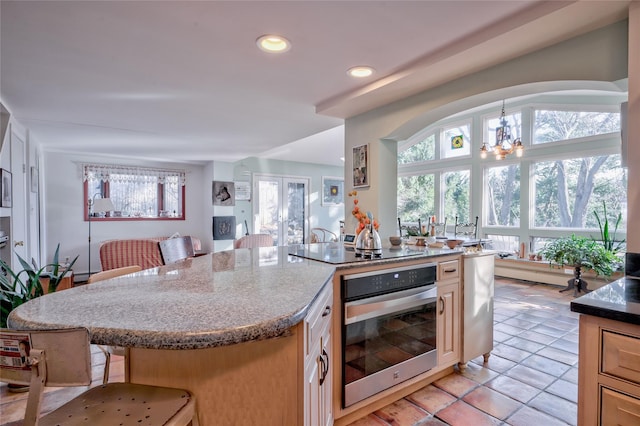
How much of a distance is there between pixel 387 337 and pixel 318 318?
30.4 inches

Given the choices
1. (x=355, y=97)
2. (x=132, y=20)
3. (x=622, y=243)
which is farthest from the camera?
(x=622, y=243)

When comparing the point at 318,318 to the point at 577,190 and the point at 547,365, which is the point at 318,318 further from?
the point at 577,190

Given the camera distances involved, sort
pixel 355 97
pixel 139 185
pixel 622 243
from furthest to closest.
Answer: pixel 139 185 → pixel 622 243 → pixel 355 97

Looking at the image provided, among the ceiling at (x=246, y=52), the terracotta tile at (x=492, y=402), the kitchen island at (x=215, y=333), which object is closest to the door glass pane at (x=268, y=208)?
the ceiling at (x=246, y=52)

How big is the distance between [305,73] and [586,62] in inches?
65.3

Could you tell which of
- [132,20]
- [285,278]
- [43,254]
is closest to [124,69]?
[132,20]

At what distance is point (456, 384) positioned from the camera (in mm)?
2141

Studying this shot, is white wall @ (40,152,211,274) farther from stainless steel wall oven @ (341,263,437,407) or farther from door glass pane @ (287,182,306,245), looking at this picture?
stainless steel wall oven @ (341,263,437,407)

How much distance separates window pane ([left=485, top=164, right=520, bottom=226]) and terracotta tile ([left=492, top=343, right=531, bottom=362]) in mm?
3792

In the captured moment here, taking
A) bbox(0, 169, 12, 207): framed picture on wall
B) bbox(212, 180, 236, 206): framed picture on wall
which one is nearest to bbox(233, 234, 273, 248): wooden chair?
bbox(212, 180, 236, 206): framed picture on wall

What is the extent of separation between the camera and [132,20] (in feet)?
5.24

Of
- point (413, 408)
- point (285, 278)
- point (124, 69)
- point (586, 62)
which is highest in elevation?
point (124, 69)

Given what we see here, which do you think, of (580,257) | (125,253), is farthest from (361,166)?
(580,257)

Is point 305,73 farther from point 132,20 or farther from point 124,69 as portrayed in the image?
point 124,69
